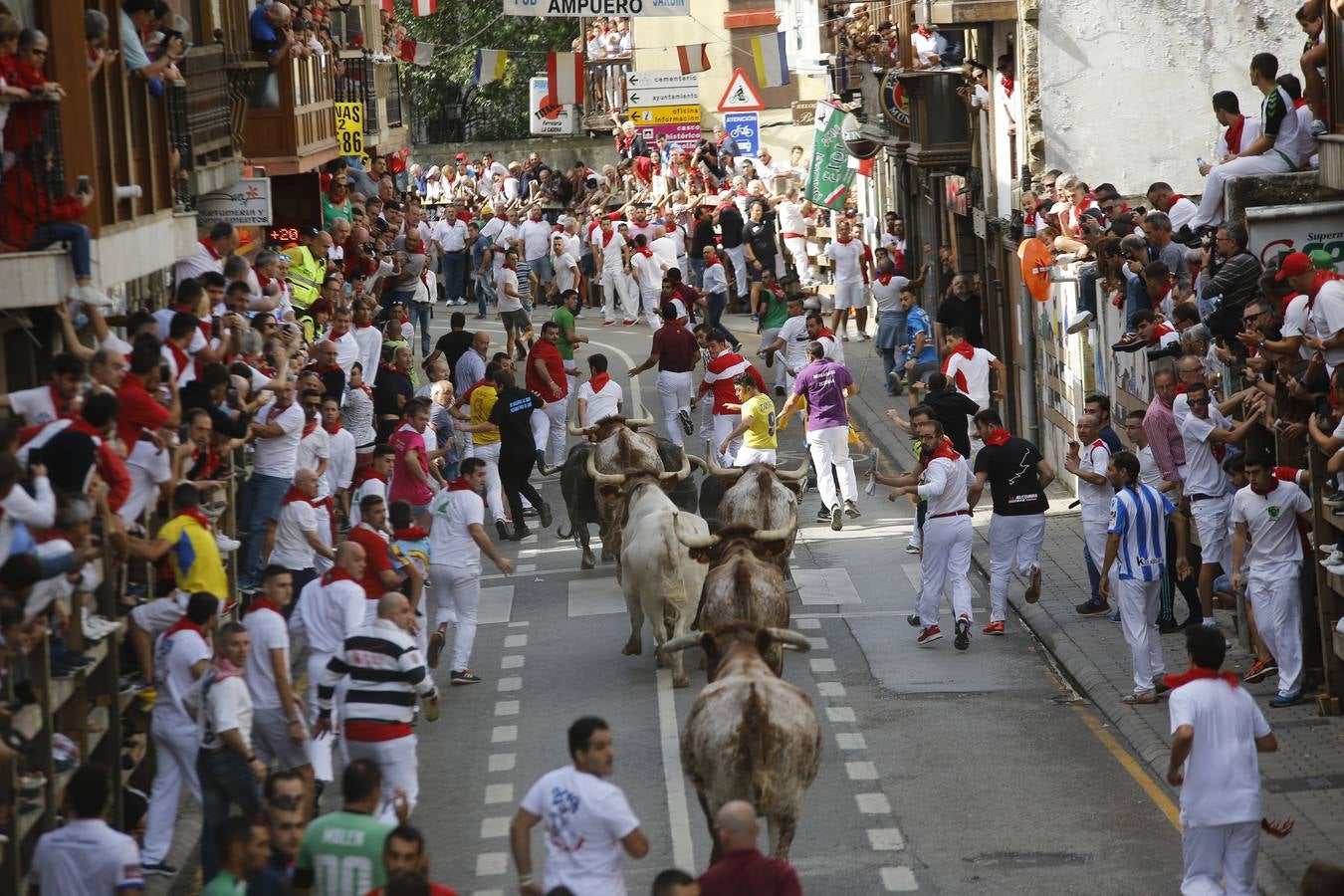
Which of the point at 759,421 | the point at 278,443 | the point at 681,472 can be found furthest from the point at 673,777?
the point at 759,421

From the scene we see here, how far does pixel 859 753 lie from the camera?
15.0 metres

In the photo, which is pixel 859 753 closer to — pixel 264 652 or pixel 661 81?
pixel 264 652

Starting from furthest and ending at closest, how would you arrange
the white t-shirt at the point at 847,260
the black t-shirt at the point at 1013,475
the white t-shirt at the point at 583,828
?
the white t-shirt at the point at 847,260
the black t-shirt at the point at 1013,475
the white t-shirt at the point at 583,828

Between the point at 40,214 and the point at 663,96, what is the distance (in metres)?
32.7

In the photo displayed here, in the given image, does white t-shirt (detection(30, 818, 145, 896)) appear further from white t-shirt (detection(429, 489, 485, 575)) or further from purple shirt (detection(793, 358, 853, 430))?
purple shirt (detection(793, 358, 853, 430))

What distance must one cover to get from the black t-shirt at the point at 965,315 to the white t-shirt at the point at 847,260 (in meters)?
7.21

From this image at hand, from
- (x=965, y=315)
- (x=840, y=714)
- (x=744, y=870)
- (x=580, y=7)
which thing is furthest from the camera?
(x=580, y=7)

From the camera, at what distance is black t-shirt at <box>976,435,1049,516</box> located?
59.5ft

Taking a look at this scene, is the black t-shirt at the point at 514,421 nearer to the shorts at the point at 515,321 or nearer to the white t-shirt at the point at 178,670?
the white t-shirt at the point at 178,670

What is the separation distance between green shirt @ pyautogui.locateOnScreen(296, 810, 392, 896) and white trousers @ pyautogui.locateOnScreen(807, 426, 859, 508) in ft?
45.2

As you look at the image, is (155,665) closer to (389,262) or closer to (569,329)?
(569,329)

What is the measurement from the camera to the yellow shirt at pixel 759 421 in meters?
21.6

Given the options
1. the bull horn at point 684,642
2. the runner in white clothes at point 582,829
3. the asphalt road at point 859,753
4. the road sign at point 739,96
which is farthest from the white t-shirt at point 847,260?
the runner in white clothes at point 582,829

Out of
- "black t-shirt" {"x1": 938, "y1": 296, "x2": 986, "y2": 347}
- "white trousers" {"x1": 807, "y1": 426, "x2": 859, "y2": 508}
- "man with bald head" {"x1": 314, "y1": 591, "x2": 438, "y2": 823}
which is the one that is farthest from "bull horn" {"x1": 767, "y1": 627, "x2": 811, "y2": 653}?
"black t-shirt" {"x1": 938, "y1": 296, "x2": 986, "y2": 347}
